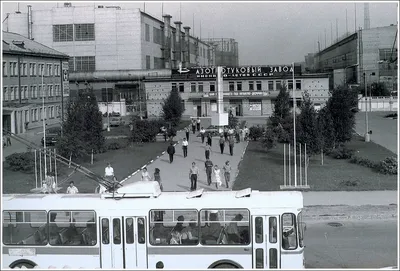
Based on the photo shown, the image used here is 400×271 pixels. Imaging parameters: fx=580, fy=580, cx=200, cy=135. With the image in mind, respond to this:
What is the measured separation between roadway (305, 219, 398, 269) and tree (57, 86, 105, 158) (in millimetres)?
17648

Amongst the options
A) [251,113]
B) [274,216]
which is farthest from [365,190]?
[251,113]

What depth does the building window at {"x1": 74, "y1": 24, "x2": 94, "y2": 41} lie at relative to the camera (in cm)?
7781

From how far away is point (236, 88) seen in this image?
8150 cm

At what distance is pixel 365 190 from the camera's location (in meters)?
24.0

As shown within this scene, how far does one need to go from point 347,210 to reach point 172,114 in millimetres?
40914

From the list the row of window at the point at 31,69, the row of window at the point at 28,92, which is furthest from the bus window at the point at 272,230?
the row of window at the point at 31,69

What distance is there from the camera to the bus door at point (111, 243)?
12.5 m

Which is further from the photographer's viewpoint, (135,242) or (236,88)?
(236,88)

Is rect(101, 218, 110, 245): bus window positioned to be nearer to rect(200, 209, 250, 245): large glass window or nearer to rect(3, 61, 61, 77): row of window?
rect(200, 209, 250, 245): large glass window

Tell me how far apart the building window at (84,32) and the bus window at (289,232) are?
2729 inches

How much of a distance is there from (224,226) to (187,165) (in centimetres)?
2080

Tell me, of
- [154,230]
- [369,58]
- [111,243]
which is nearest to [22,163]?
[111,243]

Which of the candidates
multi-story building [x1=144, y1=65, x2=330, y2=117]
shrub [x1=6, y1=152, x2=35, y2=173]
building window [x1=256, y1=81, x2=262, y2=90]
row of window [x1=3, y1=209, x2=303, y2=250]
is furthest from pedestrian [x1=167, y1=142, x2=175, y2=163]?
building window [x1=256, y1=81, x2=262, y2=90]

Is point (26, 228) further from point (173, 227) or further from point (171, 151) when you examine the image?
point (171, 151)
